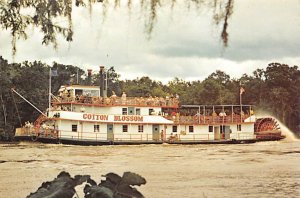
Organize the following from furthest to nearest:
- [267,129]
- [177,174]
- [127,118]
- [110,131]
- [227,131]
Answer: [267,129] → [227,131] → [110,131] → [127,118] → [177,174]

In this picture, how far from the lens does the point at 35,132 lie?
35250mm

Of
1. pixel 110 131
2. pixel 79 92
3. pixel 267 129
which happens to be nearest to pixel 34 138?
pixel 79 92

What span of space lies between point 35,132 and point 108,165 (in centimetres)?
1608

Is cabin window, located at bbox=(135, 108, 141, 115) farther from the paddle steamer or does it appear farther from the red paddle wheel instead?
the red paddle wheel

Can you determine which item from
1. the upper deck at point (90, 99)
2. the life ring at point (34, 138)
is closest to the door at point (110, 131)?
the upper deck at point (90, 99)

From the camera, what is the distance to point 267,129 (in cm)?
4044

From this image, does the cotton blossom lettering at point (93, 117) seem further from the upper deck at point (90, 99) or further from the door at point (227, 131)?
the door at point (227, 131)

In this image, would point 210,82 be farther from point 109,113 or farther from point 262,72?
point 109,113

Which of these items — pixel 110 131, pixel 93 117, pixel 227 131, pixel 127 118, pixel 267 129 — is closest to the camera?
pixel 93 117

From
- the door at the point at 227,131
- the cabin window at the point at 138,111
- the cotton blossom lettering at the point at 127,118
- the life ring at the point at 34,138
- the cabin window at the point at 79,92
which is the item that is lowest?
the life ring at the point at 34,138

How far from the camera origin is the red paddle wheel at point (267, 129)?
3925 cm

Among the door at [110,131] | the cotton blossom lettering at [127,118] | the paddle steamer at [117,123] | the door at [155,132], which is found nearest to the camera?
the paddle steamer at [117,123]

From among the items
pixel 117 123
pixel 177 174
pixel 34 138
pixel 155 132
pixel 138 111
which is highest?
pixel 138 111

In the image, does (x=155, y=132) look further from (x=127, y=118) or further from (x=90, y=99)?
(x=90, y=99)
